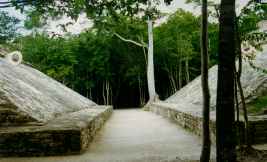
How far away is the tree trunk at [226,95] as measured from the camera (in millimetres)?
4723

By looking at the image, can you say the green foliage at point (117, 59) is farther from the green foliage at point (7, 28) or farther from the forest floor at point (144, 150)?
the forest floor at point (144, 150)

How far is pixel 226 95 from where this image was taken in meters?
4.77

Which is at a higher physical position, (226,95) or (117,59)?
(117,59)

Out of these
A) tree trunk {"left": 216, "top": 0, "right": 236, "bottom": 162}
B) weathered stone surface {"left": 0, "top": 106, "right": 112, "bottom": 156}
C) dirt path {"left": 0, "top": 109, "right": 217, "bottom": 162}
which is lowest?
dirt path {"left": 0, "top": 109, "right": 217, "bottom": 162}

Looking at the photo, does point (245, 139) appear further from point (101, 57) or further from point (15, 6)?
point (101, 57)

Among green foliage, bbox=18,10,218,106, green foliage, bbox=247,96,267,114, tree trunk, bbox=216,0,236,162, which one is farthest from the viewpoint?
green foliage, bbox=18,10,218,106

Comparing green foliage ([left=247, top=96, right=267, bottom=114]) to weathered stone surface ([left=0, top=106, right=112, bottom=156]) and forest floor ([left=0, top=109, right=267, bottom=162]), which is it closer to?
forest floor ([left=0, top=109, right=267, bottom=162])

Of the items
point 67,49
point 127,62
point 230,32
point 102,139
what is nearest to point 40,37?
point 67,49

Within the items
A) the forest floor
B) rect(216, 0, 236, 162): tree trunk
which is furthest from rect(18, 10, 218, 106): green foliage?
rect(216, 0, 236, 162): tree trunk

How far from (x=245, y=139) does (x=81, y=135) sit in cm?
305

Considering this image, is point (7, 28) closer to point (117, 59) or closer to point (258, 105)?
point (117, 59)

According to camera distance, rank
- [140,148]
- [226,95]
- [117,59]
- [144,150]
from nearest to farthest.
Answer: [226,95] → [144,150] → [140,148] → [117,59]

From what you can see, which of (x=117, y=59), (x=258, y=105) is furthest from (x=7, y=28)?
(x=258, y=105)

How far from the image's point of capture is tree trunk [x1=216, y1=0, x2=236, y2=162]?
186 inches
